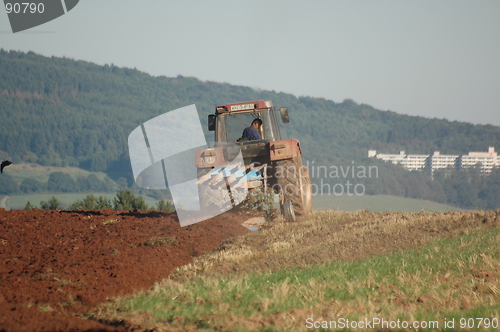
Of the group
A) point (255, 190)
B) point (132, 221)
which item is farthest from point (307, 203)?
point (132, 221)

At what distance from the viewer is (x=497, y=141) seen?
146m

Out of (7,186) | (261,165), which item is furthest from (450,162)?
(261,165)

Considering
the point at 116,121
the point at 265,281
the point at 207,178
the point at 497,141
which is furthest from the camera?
the point at 116,121

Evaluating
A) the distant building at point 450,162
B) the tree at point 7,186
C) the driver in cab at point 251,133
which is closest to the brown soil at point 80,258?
the driver in cab at point 251,133

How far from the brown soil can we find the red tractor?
2.95 feet

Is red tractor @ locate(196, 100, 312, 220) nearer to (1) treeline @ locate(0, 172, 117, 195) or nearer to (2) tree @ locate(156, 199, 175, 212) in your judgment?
(2) tree @ locate(156, 199, 175, 212)

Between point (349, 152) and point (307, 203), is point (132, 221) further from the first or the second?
point (349, 152)

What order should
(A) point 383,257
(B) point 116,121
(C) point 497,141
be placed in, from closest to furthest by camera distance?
(A) point 383,257 < (C) point 497,141 < (B) point 116,121

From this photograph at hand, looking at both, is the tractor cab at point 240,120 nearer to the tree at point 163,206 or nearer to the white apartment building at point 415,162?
the tree at point 163,206

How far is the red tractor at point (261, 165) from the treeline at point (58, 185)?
89.3 m

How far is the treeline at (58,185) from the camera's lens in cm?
9446

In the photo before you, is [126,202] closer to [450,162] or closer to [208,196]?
[208,196]

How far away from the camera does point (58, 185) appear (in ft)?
350

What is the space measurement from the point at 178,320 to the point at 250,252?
10.8 feet
